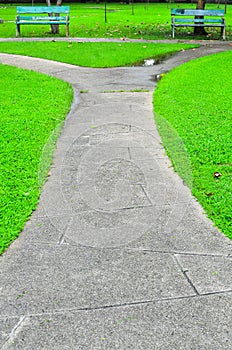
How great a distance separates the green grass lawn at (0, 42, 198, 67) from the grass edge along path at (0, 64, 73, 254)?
226 cm

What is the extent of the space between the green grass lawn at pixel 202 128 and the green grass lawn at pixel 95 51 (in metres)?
2.01

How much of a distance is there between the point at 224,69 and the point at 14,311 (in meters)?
10.1

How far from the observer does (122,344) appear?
9.11 feet

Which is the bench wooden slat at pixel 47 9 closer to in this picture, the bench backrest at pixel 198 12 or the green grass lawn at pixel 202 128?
the bench backrest at pixel 198 12

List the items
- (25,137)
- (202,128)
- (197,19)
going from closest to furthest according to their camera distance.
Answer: (25,137)
(202,128)
(197,19)

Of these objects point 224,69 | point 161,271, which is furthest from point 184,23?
point 161,271

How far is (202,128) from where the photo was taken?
689cm

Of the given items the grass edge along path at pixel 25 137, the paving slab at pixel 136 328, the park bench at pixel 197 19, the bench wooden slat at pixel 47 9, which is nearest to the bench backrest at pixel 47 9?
the bench wooden slat at pixel 47 9

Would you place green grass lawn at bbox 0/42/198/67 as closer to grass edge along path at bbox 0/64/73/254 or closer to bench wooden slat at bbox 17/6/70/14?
grass edge along path at bbox 0/64/73/254

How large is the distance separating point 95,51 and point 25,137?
8553mm

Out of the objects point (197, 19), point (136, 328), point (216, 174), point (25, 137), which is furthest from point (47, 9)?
point (136, 328)

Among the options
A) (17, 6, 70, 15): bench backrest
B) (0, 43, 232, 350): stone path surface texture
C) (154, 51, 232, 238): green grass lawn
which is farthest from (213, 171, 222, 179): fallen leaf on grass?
(17, 6, 70, 15): bench backrest

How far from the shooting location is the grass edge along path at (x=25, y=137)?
4504 mm

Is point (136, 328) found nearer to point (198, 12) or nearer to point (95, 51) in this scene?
point (95, 51)
